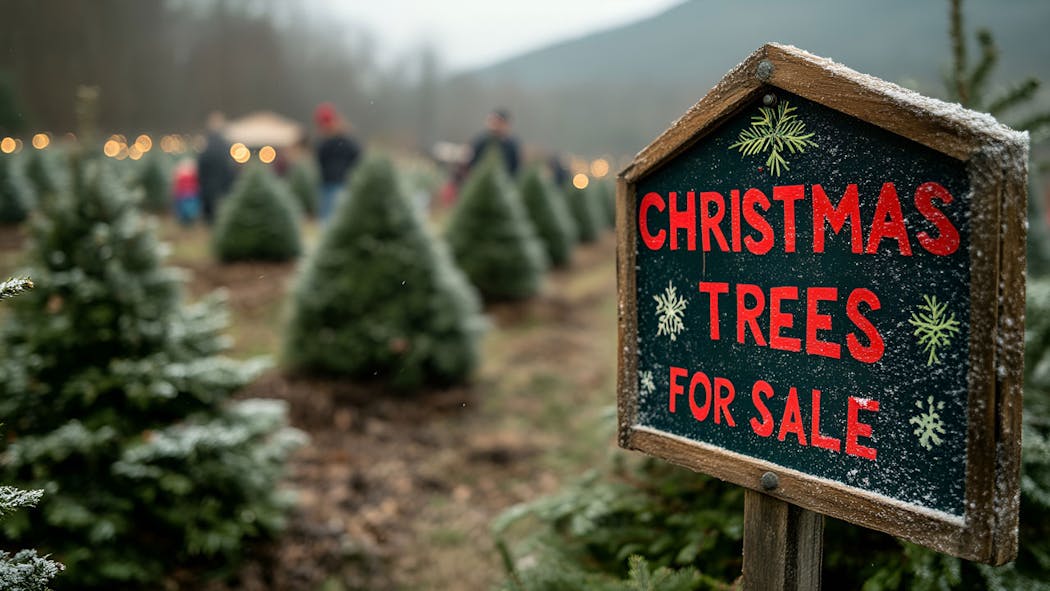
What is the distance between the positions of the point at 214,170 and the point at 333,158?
13.9 ft

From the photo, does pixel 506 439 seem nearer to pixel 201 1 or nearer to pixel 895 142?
pixel 895 142

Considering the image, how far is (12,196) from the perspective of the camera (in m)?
11.6

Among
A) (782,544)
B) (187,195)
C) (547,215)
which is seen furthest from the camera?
(187,195)

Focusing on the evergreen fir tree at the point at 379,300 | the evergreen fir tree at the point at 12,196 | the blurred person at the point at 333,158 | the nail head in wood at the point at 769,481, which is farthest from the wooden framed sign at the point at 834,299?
the evergreen fir tree at the point at 12,196

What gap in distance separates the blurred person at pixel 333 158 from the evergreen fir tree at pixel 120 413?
18.9 ft

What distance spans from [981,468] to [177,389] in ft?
9.81

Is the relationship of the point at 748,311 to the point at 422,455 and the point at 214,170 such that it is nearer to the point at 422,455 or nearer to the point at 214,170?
the point at 422,455

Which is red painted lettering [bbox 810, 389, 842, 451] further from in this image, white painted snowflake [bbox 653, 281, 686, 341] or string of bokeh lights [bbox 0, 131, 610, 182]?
string of bokeh lights [bbox 0, 131, 610, 182]

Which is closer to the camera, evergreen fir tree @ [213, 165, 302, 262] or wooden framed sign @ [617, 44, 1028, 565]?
wooden framed sign @ [617, 44, 1028, 565]

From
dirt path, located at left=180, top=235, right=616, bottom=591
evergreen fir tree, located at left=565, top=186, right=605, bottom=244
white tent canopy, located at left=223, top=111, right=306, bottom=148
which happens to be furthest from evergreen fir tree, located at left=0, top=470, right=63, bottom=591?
white tent canopy, located at left=223, top=111, right=306, bottom=148

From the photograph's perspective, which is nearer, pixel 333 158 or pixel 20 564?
pixel 20 564

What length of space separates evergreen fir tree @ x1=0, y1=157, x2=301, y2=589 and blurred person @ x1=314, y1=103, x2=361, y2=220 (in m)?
5.76

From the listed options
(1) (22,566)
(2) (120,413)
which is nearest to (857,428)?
(1) (22,566)

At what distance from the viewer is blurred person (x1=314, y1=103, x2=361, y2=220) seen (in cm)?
884
